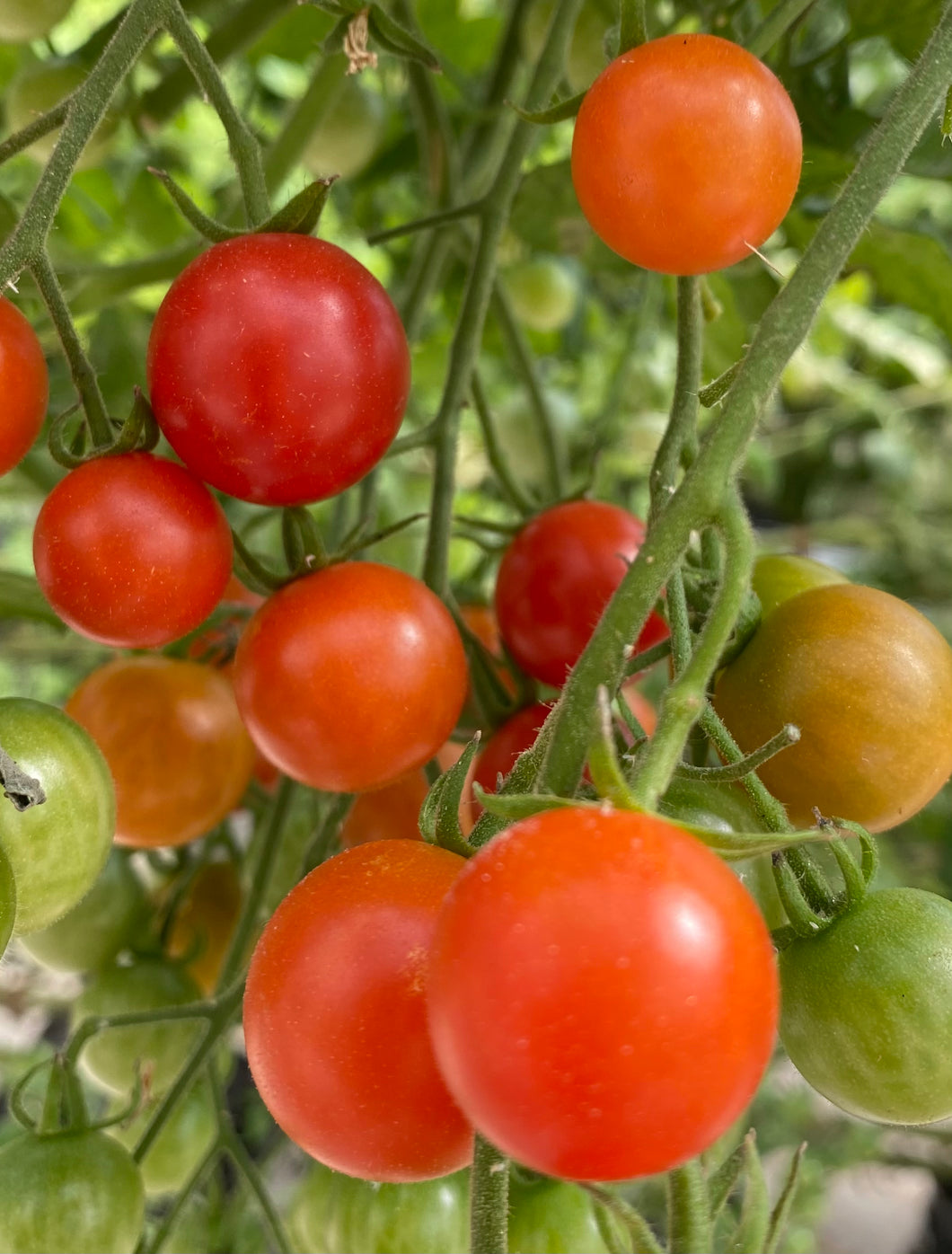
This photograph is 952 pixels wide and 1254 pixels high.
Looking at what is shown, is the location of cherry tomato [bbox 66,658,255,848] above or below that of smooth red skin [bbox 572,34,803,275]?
below

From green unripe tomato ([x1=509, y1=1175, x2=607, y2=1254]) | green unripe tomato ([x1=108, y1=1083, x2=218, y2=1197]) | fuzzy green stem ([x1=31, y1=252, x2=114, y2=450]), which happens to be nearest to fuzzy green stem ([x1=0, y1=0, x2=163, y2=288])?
fuzzy green stem ([x1=31, y1=252, x2=114, y2=450])

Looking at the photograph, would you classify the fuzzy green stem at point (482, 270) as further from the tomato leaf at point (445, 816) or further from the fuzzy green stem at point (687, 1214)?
the fuzzy green stem at point (687, 1214)

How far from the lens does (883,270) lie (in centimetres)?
76

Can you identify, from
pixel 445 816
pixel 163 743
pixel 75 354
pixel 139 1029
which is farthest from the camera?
pixel 139 1029

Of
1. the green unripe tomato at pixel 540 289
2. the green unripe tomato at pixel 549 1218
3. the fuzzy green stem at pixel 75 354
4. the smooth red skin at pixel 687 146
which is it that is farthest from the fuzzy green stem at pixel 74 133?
the green unripe tomato at pixel 540 289

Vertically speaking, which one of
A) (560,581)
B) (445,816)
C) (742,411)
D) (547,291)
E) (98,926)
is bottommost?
(98,926)

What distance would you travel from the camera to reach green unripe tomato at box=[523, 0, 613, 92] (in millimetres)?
751

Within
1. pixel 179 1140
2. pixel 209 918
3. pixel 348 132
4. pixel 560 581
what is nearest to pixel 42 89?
pixel 348 132

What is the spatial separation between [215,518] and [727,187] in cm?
24

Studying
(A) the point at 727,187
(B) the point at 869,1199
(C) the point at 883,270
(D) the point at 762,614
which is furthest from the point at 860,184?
(B) the point at 869,1199

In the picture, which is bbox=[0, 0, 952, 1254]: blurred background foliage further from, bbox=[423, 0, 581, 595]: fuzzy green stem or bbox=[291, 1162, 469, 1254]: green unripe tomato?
bbox=[291, 1162, 469, 1254]: green unripe tomato

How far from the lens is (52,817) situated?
47 centimetres

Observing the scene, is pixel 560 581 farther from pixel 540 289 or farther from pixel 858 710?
pixel 540 289

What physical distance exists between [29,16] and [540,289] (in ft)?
2.10
